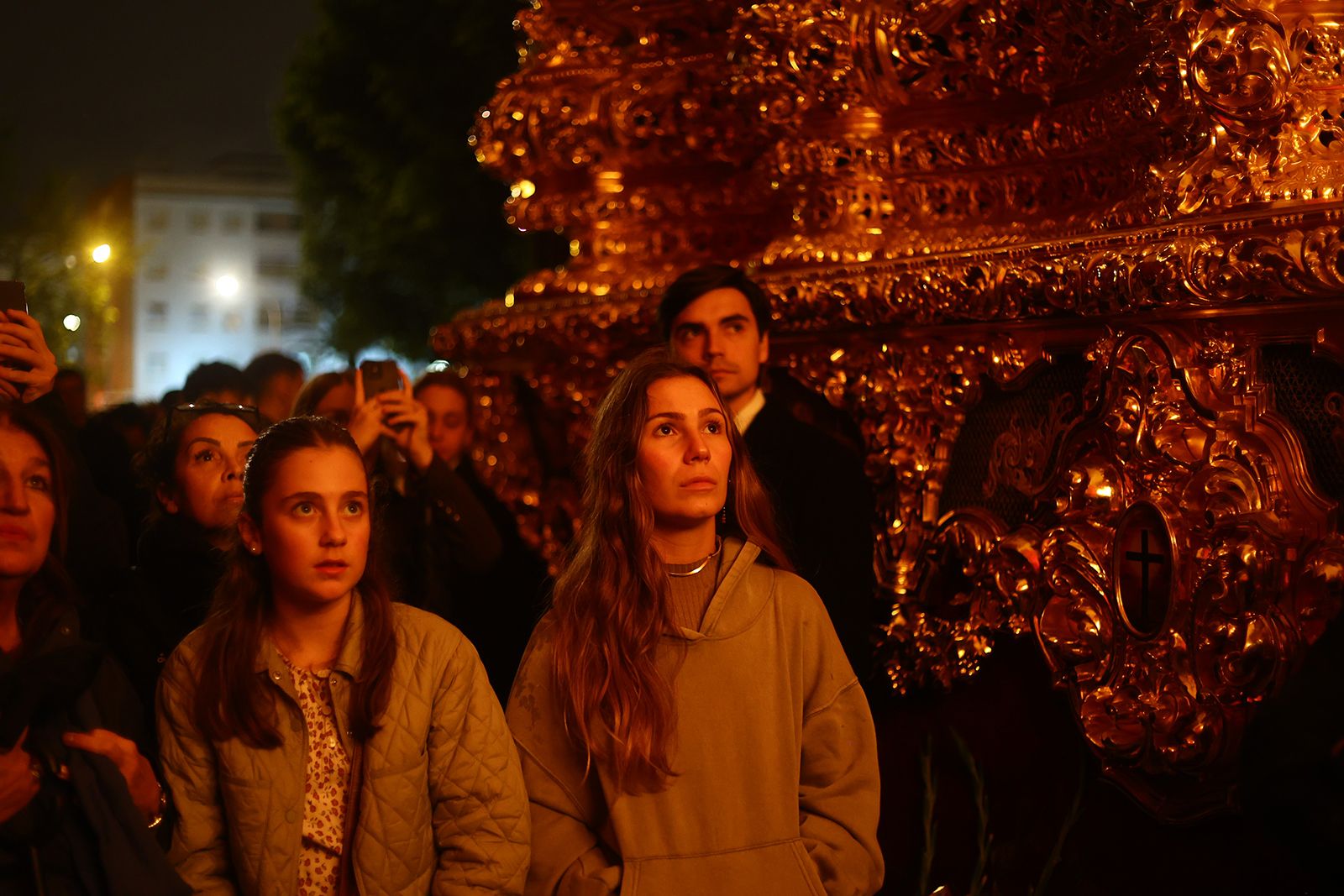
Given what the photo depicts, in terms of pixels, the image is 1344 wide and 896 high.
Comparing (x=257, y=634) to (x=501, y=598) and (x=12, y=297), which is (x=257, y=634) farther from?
(x=501, y=598)

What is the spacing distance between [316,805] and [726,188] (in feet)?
8.65

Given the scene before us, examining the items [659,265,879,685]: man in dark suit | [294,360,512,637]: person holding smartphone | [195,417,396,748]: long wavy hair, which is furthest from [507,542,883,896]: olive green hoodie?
[294,360,512,637]: person holding smartphone

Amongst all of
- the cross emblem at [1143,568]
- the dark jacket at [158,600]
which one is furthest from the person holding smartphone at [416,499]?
the cross emblem at [1143,568]

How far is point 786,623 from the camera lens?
2949mm

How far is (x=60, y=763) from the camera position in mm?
2537

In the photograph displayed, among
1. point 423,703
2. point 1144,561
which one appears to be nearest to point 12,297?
point 423,703

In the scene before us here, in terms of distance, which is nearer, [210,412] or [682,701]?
[682,701]

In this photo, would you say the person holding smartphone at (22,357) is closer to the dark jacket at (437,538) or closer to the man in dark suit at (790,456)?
the dark jacket at (437,538)

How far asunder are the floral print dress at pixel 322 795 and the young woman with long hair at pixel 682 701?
33 centimetres

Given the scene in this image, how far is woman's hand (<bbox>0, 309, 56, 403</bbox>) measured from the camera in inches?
123

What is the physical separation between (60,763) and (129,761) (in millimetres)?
129

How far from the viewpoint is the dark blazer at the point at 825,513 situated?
Result: 143 inches

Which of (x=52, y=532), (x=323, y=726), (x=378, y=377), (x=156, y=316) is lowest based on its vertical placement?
(x=323, y=726)

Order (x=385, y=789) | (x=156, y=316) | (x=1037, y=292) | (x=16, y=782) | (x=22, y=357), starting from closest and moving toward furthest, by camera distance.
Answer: (x=16, y=782) → (x=385, y=789) → (x=22, y=357) → (x=1037, y=292) → (x=156, y=316)
